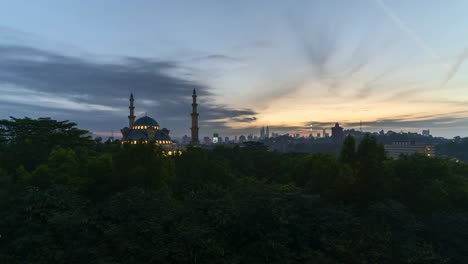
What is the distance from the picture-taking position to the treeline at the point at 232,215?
46.6 ft

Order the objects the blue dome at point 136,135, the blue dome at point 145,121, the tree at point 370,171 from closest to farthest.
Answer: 1. the tree at point 370,171
2. the blue dome at point 136,135
3. the blue dome at point 145,121

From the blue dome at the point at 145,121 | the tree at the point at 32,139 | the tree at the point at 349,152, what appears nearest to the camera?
the tree at the point at 349,152

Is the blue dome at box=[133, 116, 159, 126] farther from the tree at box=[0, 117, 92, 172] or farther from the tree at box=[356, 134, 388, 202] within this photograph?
the tree at box=[356, 134, 388, 202]

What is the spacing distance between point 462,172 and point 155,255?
2866 cm

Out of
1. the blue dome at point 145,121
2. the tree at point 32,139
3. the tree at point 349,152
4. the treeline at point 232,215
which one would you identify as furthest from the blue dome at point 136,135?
the tree at point 349,152

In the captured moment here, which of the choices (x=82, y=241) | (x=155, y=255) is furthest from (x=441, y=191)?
(x=82, y=241)

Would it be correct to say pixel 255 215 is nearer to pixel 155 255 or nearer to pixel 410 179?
pixel 155 255

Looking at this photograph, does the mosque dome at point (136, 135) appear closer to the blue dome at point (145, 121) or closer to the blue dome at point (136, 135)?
the blue dome at point (136, 135)

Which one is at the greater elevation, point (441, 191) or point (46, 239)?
point (441, 191)

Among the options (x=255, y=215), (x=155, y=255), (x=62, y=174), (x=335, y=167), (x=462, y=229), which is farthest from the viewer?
(x=335, y=167)

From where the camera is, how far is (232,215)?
16.1 metres

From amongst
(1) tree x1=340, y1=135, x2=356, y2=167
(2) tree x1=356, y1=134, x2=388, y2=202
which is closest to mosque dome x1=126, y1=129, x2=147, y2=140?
(1) tree x1=340, y1=135, x2=356, y2=167

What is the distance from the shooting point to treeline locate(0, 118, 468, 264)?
559 inches

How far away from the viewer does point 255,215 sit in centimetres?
1619
